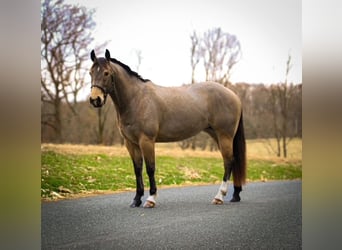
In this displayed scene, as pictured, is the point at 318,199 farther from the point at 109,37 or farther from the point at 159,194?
the point at 109,37

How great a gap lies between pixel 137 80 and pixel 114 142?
521mm

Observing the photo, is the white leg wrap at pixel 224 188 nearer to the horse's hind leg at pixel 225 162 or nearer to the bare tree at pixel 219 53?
the horse's hind leg at pixel 225 162

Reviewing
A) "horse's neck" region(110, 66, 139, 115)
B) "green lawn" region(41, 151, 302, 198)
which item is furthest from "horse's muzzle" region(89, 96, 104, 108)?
"green lawn" region(41, 151, 302, 198)

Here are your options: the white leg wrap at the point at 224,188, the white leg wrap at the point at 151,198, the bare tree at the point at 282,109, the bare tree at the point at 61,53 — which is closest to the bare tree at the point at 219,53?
the bare tree at the point at 282,109

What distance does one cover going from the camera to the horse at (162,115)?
12.0ft

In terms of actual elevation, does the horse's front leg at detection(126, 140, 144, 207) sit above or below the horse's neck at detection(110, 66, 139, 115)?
below

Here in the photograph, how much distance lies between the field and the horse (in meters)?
0.07

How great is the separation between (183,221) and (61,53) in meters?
1.60

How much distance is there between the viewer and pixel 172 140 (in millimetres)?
3752

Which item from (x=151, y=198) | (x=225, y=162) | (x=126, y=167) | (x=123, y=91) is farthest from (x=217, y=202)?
(x=123, y=91)

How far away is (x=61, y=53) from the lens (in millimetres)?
3598

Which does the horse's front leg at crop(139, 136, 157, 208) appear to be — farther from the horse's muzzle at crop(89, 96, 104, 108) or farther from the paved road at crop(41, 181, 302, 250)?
the horse's muzzle at crop(89, 96, 104, 108)

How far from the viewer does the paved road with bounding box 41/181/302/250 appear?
3.52 meters

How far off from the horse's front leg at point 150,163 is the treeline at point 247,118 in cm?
20
